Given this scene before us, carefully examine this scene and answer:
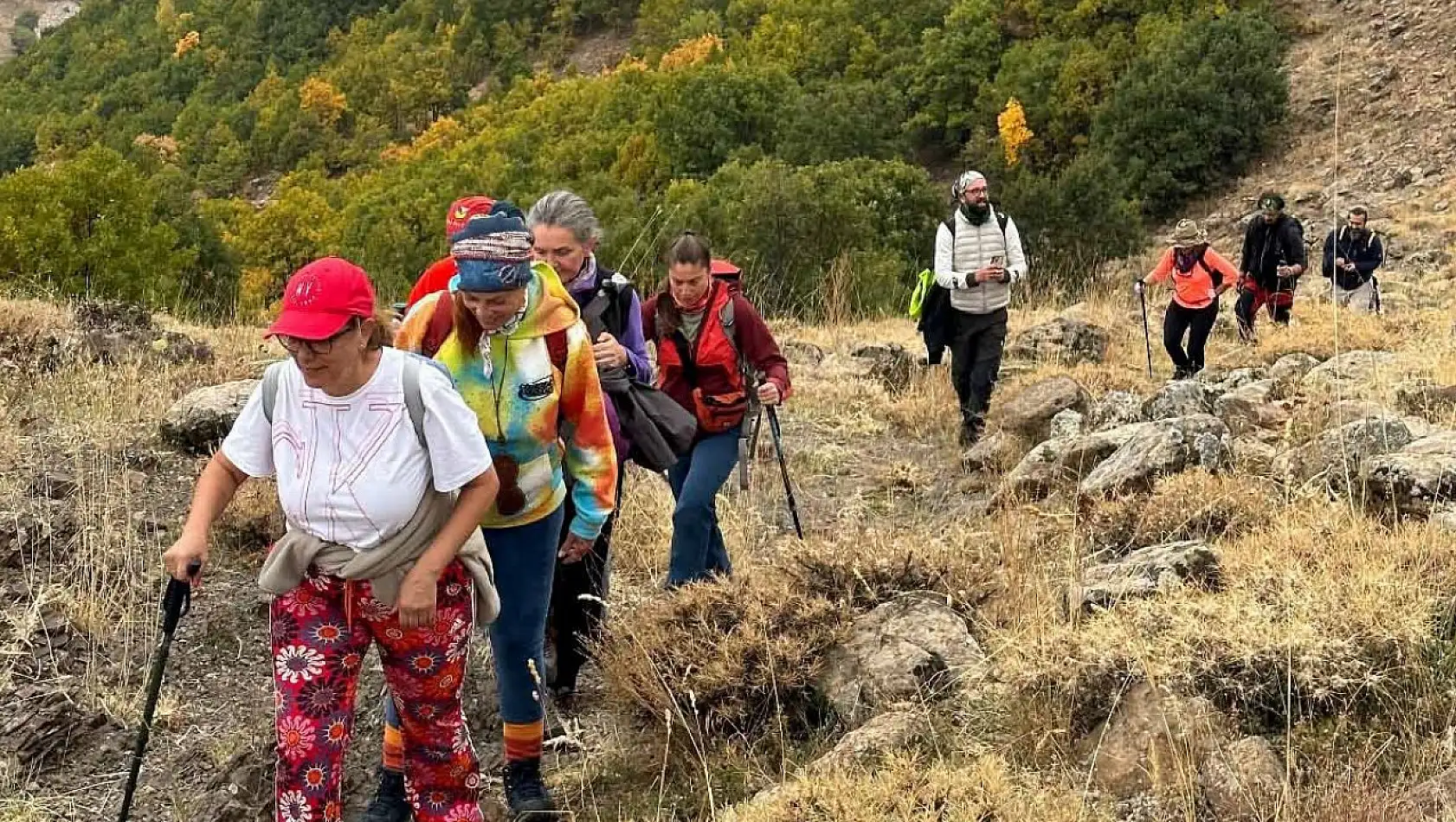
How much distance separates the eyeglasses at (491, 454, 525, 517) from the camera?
Result: 3.10 metres

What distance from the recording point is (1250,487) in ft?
14.7

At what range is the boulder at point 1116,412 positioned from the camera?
657 centimetres

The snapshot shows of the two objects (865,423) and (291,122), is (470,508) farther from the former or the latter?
(291,122)

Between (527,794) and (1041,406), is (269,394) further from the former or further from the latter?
(1041,406)

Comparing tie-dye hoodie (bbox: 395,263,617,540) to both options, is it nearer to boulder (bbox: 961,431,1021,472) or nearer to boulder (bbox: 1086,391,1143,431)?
boulder (bbox: 1086,391,1143,431)

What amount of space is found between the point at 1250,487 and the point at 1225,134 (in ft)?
89.9

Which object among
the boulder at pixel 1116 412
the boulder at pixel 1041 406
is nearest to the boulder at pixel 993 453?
the boulder at pixel 1041 406

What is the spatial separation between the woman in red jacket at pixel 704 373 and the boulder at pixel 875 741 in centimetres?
131

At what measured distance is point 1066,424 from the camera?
6.77 metres

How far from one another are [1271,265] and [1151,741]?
8011 millimetres

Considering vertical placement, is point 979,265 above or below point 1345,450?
above

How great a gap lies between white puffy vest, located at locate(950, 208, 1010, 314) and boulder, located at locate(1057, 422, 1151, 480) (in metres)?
1.80

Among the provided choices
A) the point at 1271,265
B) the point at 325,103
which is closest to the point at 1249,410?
the point at 1271,265

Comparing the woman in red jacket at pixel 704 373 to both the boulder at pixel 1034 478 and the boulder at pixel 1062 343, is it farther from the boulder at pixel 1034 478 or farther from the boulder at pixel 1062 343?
the boulder at pixel 1062 343
